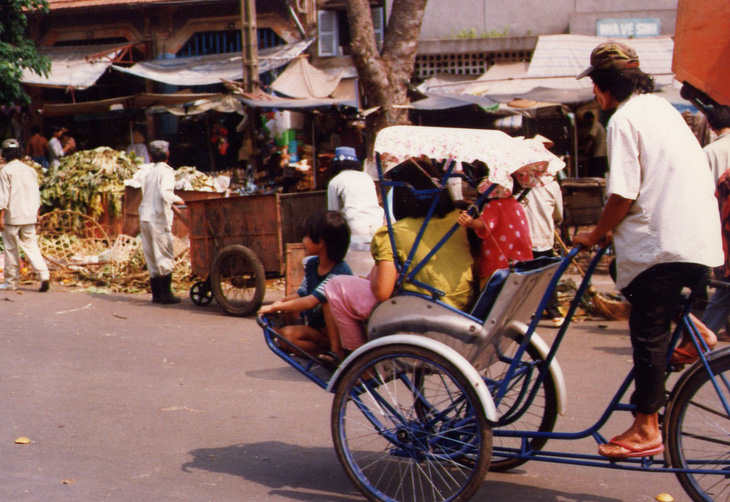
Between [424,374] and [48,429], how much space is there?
2.46m

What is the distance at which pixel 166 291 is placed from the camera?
10.5 m

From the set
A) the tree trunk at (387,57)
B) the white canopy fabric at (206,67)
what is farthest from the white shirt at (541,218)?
the white canopy fabric at (206,67)

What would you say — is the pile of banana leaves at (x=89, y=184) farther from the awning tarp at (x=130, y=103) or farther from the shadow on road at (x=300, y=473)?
the shadow on road at (x=300, y=473)

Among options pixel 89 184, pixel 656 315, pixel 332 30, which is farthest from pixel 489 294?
pixel 332 30

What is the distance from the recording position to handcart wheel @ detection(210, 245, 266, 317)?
9289mm

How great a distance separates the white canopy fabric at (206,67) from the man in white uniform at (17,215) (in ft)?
25.6

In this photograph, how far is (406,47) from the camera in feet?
39.3

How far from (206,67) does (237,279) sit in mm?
11555

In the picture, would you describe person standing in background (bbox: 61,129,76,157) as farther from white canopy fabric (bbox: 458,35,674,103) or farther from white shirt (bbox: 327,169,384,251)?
white shirt (bbox: 327,169,384,251)

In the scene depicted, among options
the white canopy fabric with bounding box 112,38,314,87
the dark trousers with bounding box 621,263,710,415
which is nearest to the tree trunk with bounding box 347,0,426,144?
the white canopy fabric with bounding box 112,38,314,87

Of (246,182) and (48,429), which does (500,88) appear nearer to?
(246,182)

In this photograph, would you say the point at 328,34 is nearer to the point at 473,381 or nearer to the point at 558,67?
the point at 558,67

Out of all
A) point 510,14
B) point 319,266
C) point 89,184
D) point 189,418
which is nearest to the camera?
point 319,266

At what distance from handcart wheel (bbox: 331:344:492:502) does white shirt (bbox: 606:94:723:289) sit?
0.93 metres
